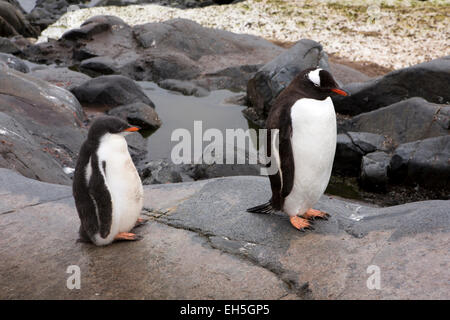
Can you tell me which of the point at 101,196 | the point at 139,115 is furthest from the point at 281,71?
the point at 101,196

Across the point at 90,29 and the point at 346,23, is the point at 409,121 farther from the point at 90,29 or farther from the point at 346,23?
the point at 90,29

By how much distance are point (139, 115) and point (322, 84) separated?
6.59 m

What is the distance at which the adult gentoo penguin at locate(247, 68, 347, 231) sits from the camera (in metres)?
3.22

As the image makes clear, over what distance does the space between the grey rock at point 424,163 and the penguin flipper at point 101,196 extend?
5.00 m

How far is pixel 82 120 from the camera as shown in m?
8.55

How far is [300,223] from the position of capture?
11.4 ft

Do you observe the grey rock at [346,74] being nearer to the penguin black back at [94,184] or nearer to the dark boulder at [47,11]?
the penguin black back at [94,184]

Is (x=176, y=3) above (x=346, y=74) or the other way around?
above

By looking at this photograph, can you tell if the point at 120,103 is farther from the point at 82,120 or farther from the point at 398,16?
the point at 398,16

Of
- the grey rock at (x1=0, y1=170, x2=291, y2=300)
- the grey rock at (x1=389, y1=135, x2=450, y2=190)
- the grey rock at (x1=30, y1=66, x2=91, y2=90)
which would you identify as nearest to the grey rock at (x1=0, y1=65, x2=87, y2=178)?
the grey rock at (x1=30, y1=66, x2=91, y2=90)

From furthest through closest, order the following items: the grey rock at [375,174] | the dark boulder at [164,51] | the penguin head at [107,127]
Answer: the dark boulder at [164,51], the grey rock at [375,174], the penguin head at [107,127]

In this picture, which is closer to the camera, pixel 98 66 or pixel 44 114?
pixel 44 114

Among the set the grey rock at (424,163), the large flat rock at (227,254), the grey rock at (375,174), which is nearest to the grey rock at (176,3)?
the grey rock at (375,174)

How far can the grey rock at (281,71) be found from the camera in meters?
9.69
